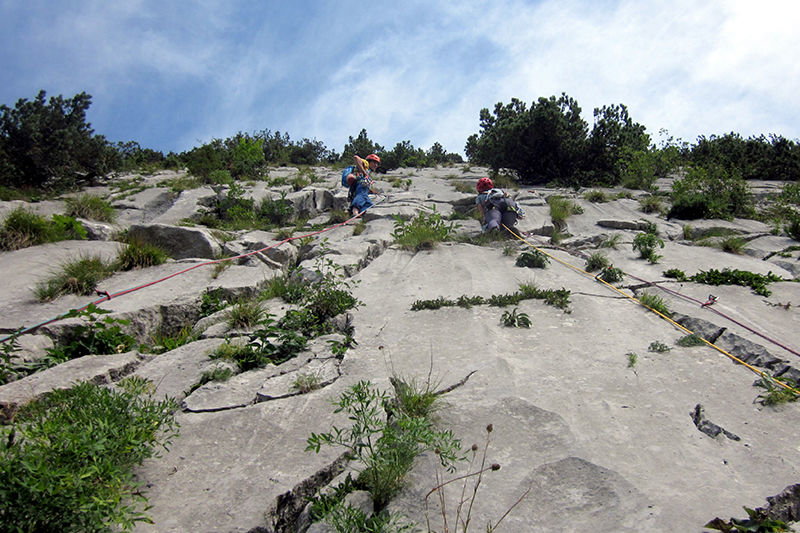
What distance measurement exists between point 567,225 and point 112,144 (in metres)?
16.9

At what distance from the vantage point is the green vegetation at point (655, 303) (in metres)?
5.36

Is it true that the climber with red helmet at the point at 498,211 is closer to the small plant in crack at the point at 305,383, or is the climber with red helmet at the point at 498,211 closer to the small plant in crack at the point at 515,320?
the small plant in crack at the point at 515,320

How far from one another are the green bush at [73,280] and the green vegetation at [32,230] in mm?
1413

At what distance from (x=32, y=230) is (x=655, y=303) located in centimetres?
901

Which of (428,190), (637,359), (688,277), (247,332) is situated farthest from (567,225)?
(247,332)

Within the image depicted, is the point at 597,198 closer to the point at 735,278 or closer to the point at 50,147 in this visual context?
the point at 735,278

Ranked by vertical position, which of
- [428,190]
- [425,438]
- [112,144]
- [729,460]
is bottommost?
[729,460]

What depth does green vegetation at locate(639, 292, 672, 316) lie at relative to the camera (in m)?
5.36

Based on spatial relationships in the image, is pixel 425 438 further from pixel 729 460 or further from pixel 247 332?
pixel 247 332

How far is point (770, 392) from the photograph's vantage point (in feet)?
11.7

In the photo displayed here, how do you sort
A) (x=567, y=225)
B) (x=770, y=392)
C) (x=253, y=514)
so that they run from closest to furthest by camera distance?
(x=253, y=514) < (x=770, y=392) < (x=567, y=225)

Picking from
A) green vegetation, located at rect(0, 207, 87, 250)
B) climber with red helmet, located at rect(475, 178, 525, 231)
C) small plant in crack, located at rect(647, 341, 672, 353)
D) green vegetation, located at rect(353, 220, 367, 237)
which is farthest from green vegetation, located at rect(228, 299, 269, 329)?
climber with red helmet, located at rect(475, 178, 525, 231)

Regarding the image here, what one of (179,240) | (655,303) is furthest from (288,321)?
(179,240)

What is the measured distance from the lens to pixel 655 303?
5.46 m
